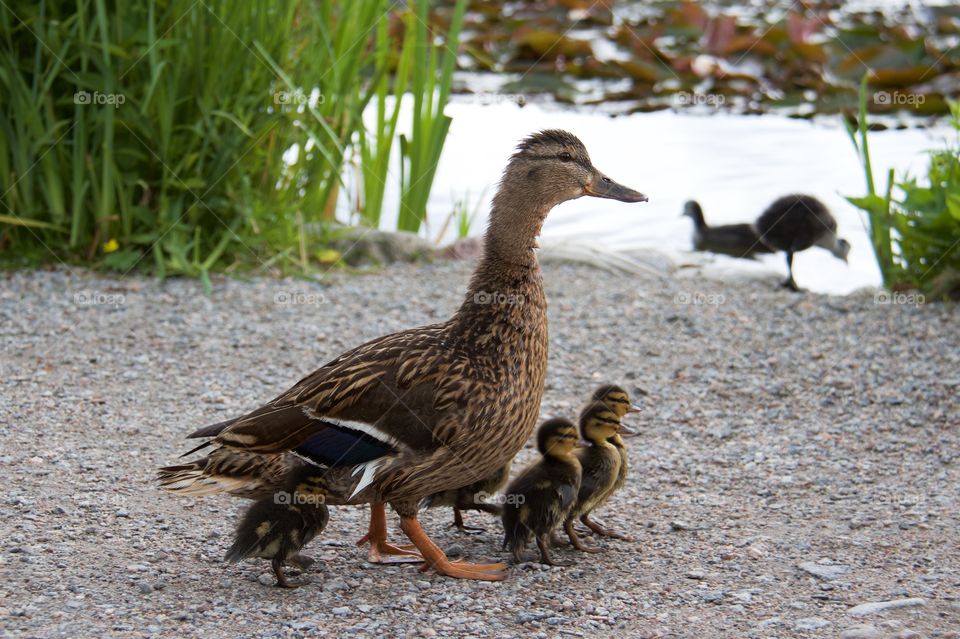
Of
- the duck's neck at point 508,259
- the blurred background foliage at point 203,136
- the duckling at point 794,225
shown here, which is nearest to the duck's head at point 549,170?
the duck's neck at point 508,259

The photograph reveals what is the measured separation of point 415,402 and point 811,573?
1.37 metres

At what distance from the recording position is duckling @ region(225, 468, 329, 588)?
3.35m

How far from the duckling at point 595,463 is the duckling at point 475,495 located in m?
0.27

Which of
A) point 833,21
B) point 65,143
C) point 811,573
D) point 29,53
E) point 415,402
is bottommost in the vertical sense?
point 811,573

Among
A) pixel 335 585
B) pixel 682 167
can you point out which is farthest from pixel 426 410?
pixel 682 167

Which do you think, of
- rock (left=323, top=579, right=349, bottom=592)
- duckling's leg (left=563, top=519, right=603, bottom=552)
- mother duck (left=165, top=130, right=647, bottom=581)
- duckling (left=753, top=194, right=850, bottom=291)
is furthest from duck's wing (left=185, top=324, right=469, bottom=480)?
duckling (left=753, top=194, right=850, bottom=291)

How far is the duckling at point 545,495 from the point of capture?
3.71 meters

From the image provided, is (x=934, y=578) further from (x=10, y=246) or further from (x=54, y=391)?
(x=10, y=246)

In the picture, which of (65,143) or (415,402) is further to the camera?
(65,143)

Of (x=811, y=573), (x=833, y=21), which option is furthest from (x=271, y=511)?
(x=833, y=21)

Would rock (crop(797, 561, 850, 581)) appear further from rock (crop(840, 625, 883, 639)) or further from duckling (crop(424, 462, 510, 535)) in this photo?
duckling (crop(424, 462, 510, 535))

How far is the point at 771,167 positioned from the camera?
10172mm

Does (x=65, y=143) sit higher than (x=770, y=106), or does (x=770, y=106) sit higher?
(x=770, y=106)

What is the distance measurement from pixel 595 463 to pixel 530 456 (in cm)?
105
